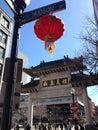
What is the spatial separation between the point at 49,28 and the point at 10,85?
65.9 inches

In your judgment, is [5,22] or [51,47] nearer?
[51,47]

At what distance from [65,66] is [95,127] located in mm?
7767

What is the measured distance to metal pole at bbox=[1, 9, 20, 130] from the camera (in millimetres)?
3291

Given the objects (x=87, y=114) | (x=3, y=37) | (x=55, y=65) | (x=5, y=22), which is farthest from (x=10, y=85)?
(x=5, y=22)

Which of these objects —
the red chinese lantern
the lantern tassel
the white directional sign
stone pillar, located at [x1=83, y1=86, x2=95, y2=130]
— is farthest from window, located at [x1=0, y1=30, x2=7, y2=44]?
the white directional sign

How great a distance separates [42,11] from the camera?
429 centimetres

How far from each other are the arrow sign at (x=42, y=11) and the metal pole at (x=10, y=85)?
7.1 inches

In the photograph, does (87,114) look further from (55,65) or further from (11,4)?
(11,4)

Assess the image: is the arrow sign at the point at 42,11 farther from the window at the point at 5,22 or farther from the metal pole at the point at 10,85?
the window at the point at 5,22

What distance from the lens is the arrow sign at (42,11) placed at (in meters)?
4.23

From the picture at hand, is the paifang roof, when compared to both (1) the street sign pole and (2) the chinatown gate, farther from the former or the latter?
(1) the street sign pole

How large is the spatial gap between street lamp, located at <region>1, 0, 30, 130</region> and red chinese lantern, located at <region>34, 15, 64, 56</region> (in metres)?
0.53

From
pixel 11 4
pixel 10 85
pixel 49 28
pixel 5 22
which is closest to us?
pixel 10 85

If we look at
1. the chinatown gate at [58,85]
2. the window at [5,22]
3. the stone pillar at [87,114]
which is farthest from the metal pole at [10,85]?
the window at [5,22]
